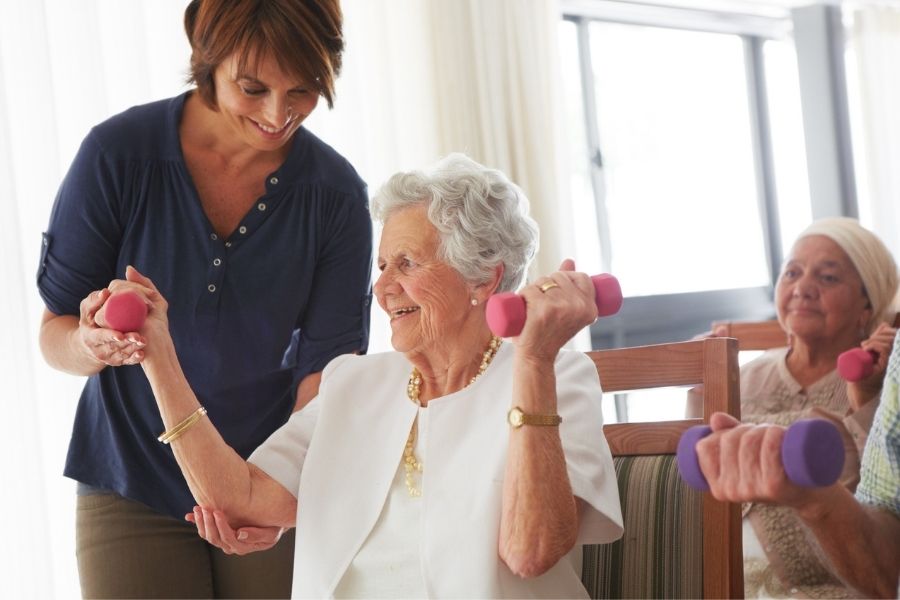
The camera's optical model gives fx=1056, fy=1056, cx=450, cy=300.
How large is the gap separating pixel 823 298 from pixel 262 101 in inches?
71.2

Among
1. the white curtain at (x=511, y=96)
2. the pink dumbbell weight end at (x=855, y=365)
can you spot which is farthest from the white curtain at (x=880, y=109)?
the pink dumbbell weight end at (x=855, y=365)

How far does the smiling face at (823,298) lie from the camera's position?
2926mm

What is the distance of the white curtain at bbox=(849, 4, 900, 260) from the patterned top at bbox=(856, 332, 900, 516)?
4379mm

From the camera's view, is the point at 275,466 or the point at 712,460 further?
the point at 275,466

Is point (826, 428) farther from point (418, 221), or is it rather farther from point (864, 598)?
point (418, 221)

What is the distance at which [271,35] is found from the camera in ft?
5.74

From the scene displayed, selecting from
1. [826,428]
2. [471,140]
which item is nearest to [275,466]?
[826,428]

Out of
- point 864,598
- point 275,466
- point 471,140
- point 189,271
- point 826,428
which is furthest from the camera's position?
point 471,140

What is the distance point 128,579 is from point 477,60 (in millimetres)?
2497

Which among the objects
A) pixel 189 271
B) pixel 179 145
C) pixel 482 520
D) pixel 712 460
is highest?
pixel 179 145

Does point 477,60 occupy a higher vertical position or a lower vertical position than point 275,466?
higher

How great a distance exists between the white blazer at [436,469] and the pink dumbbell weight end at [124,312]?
35cm

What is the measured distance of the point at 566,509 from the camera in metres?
1.44

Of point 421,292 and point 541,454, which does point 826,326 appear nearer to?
point 421,292
